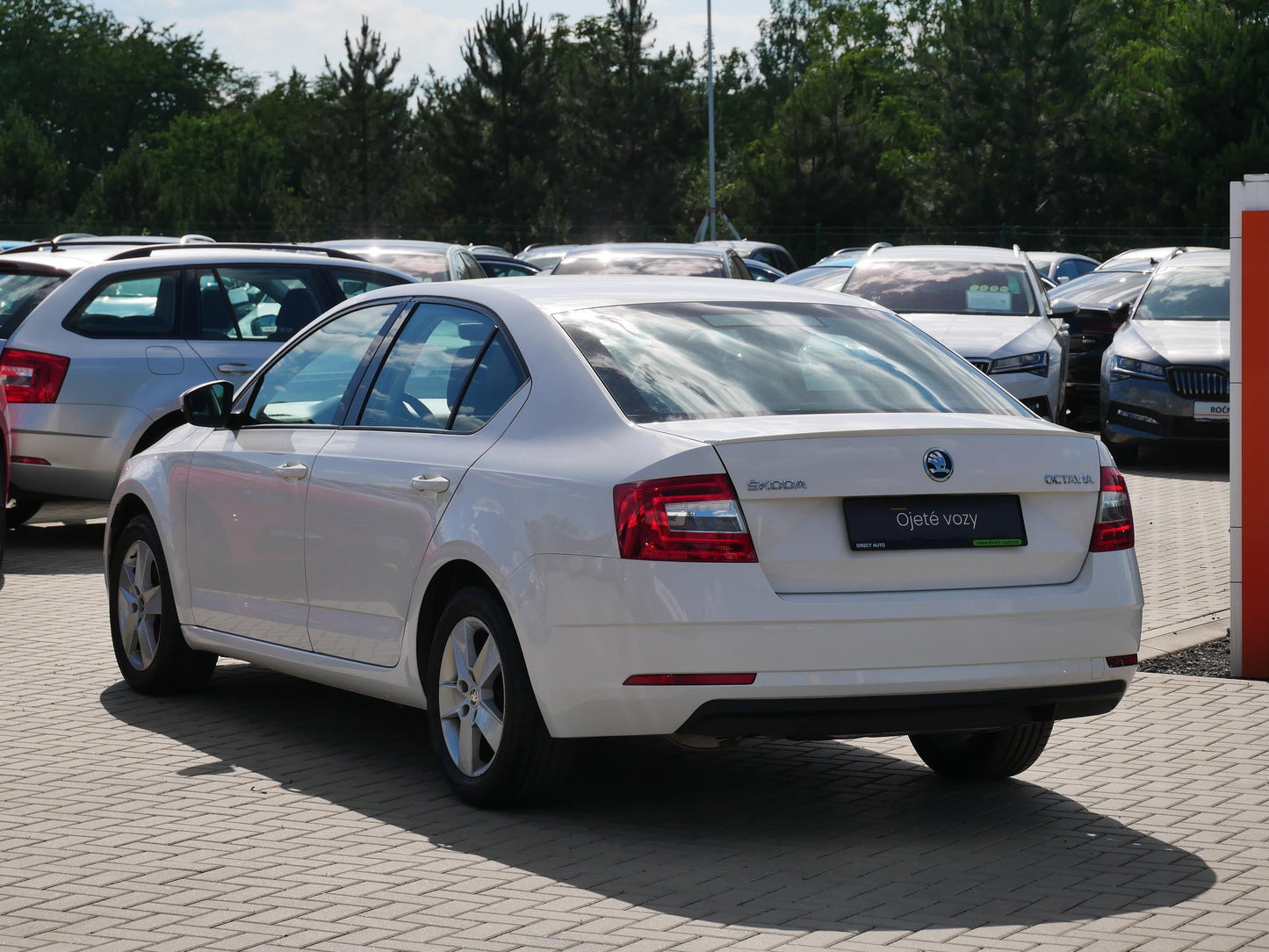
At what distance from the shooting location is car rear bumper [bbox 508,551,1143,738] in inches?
205

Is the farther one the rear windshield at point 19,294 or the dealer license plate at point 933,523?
the rear windshield at point 19,294

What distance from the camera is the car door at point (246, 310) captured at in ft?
40.0

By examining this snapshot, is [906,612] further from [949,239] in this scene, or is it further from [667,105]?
[667,105]

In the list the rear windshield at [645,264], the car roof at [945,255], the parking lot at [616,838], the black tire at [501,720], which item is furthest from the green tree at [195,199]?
the black tire at [501,720]

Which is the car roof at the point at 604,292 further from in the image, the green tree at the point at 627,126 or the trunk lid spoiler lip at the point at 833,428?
the green tree at the point at 627,126

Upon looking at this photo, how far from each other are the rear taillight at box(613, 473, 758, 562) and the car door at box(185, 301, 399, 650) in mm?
1830

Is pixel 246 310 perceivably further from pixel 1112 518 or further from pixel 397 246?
pixel 1112 518

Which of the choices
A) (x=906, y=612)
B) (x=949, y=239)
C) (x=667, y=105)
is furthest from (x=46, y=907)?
(x=667, y=105)

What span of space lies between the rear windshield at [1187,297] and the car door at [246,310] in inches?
349

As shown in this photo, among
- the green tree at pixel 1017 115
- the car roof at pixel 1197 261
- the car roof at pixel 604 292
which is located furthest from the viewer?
the green tree at pixel 1017 115

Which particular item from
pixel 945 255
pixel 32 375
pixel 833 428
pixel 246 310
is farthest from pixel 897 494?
pixel 945 255

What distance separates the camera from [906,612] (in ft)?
17.3

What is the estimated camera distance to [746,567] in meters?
5.21

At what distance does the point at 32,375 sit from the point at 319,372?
560 centimetres
